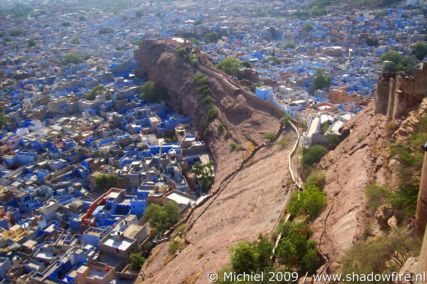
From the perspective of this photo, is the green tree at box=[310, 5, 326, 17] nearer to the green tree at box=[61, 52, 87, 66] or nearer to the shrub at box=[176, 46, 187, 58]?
the green tree at box=[61, 52, 87, 66]

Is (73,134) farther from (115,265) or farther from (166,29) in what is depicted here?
(166,29)

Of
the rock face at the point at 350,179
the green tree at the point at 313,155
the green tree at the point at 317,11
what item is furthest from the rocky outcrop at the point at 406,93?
the green tree at the point at 317,11

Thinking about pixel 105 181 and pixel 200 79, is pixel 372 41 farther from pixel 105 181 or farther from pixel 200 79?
pixel 105 181

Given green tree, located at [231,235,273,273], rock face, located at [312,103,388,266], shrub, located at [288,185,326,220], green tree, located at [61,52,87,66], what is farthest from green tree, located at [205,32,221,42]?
green tree, located at [231,235,273,273]

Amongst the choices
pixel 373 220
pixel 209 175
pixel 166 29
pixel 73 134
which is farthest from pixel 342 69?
pixel 166 29

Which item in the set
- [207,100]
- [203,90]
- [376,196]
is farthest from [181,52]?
[376,196]

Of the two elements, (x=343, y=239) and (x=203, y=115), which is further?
(x=203, y=115)
